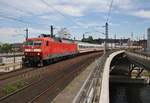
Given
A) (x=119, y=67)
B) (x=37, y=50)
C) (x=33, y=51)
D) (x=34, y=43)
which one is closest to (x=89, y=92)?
(x=37, y=50)

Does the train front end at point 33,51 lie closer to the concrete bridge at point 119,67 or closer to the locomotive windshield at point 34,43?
the locomotive windshield at point 34,43

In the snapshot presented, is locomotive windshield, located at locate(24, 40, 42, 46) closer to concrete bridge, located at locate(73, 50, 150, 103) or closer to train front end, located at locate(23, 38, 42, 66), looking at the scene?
train front end, located at locate(23, 38, 42, 66)

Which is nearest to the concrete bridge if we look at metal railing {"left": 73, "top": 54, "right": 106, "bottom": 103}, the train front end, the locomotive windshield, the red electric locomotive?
metal railing {"left": 73, "top": 54, "right": 106, "bottom": 103}

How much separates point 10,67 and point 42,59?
426 centimetres

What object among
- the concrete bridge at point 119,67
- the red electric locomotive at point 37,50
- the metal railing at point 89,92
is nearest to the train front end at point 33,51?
the red electric locomotive at point 37,50

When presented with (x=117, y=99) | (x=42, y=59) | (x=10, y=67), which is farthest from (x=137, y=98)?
(x=10, y=67)

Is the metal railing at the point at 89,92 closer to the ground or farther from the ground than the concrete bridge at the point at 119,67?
farther from the ground

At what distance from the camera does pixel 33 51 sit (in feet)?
111

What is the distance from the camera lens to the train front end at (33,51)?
33.6 meters

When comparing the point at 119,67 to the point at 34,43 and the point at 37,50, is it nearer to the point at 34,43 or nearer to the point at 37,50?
the point at 34,43

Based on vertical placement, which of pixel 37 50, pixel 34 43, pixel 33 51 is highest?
pixel 34 43

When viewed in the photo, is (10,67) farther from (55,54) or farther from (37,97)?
(37,97)

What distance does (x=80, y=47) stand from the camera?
71875 millimetres

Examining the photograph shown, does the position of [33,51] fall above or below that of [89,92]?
above
